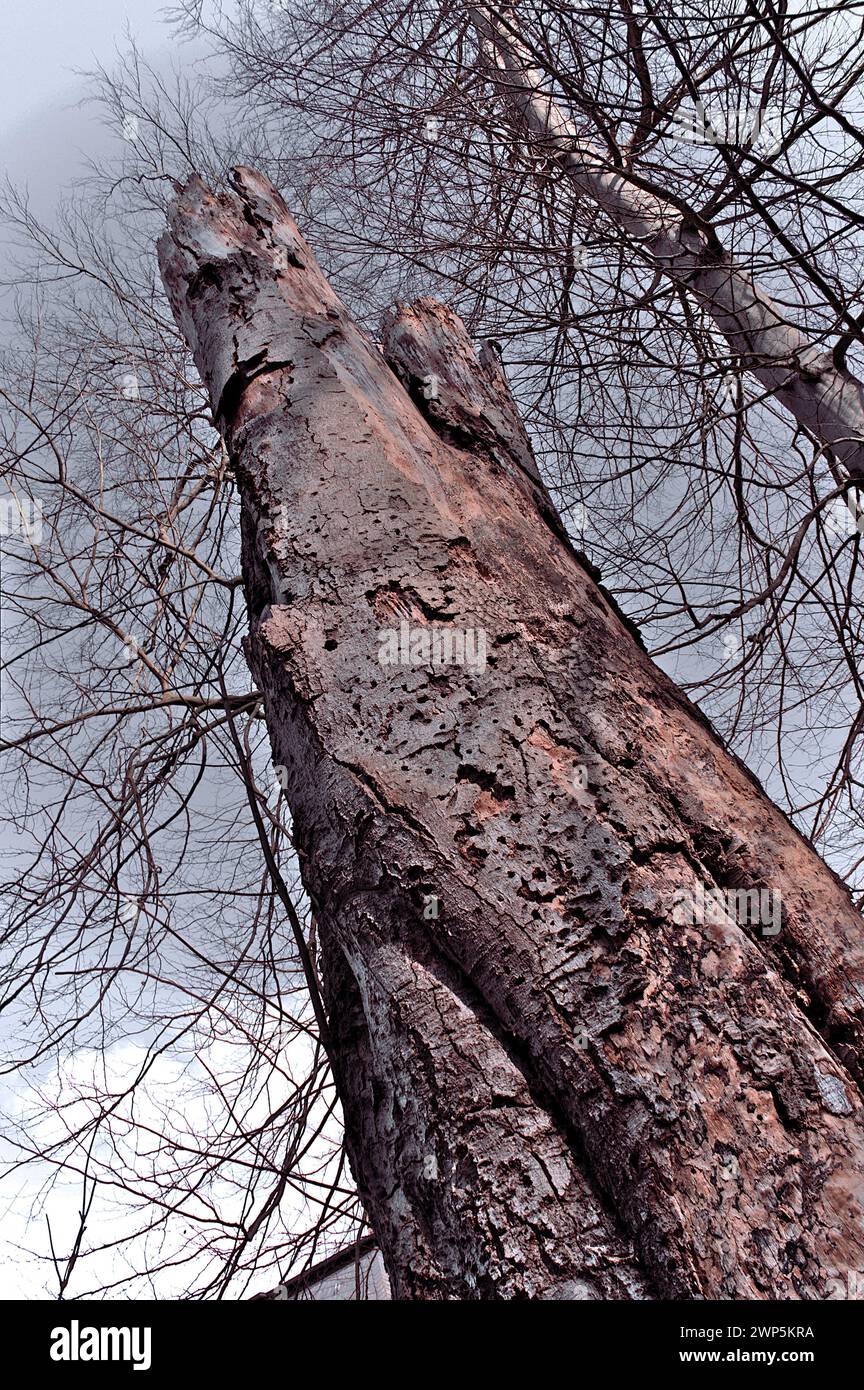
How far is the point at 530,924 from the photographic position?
95 centimetres

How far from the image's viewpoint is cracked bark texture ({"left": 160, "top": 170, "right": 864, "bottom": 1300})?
79 centimetres

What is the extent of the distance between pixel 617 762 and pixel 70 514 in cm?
265

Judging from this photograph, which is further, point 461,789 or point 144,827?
point 144,827

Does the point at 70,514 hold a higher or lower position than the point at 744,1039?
higher

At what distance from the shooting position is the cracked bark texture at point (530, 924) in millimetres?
786

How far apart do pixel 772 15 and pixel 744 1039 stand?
2168 mm

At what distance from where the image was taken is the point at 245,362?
5.57 feet

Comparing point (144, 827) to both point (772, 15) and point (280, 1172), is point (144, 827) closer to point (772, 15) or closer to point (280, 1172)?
point (280, 1172)
